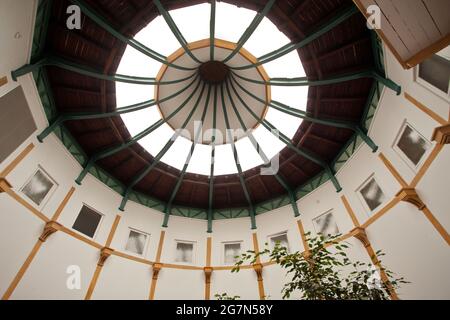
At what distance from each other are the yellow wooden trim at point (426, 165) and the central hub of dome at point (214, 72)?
11.9m

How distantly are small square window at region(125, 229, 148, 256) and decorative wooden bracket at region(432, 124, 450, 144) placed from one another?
1660cm

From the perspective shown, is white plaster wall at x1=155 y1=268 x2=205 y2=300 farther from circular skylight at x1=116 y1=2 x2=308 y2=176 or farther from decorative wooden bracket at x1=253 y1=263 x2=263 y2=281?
circular skylight at x1=116 y1=2 x2=308 y2=176

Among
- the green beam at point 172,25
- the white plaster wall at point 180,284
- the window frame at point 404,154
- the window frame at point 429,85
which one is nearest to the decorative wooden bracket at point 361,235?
the window frame at point 404,154

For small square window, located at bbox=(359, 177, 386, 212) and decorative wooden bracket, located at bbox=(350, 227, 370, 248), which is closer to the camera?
decorative wooden bracket, located at bbox=(350, 227, 370, 248)

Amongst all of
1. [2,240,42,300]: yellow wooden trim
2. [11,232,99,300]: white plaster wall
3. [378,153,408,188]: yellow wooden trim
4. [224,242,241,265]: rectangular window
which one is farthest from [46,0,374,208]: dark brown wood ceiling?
Result: [2,240,42,300]: yellow wooden trim

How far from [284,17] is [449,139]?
→ 8.45 m

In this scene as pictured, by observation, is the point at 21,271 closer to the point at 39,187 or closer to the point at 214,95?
the point at 39,187

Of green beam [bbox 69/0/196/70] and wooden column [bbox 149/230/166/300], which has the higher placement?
green beam [bbox 69/0/196/70]

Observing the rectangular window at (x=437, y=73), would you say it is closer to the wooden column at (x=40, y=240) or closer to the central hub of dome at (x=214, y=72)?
the central hub of dome at (x=214, y=72)

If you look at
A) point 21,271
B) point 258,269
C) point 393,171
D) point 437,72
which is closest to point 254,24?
point 437,72

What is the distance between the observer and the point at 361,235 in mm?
13000

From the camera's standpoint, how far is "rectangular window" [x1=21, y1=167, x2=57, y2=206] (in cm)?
1247

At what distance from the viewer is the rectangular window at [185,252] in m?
17.5
